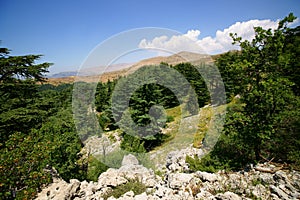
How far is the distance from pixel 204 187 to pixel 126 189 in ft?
11.3

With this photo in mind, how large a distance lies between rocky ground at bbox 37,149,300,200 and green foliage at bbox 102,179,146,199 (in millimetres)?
97

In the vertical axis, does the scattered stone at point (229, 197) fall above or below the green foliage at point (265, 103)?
below

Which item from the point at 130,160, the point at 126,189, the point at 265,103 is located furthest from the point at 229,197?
the point at 130,160

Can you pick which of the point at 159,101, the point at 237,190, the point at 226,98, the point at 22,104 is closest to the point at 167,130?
the point at 159,101

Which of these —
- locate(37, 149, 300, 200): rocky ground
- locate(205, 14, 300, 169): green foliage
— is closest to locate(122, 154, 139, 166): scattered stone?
locate(37, 149, 300, 200): rocky ground

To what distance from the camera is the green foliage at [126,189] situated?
8109 millimetres

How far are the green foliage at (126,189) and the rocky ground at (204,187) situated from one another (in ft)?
0.32

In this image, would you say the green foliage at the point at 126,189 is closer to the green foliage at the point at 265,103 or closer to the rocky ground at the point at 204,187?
the rocky ground at the point at 204,187

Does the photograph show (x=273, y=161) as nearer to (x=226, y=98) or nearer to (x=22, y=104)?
(x=22, y=104)

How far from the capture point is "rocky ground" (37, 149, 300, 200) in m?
6.64

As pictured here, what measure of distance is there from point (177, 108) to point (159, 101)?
583 inches

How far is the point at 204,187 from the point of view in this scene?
302 inches

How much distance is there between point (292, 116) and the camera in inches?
356

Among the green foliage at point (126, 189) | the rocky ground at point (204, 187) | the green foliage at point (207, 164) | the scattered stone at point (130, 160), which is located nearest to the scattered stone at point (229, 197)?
the rocky ground at point (204, 187)
